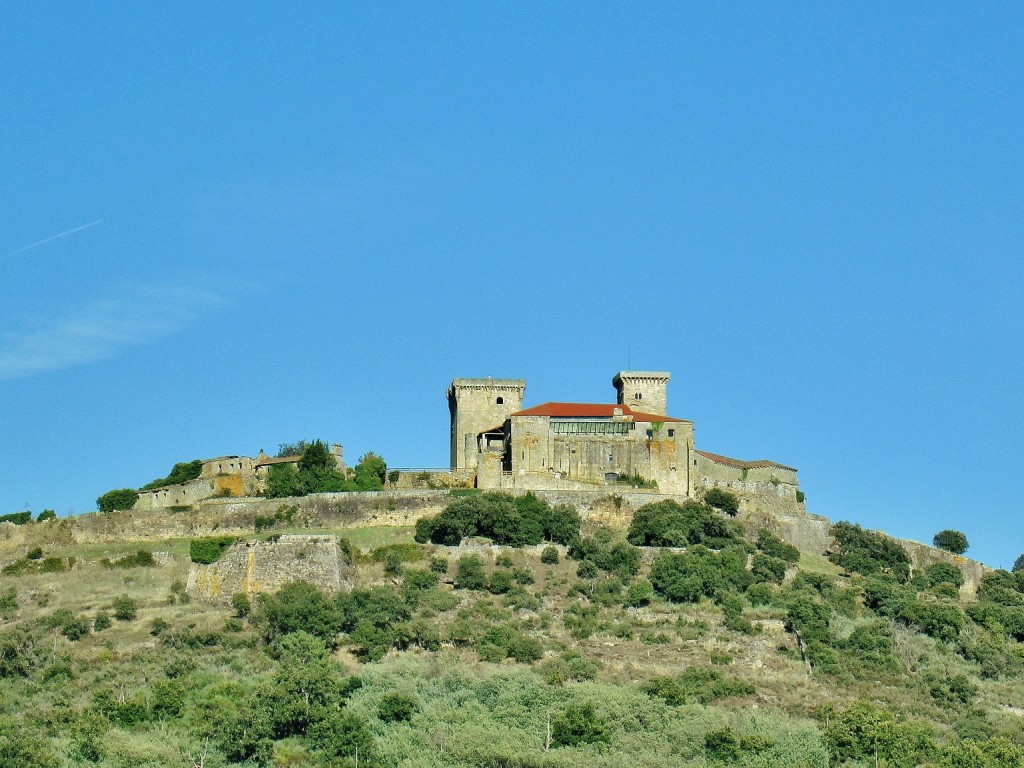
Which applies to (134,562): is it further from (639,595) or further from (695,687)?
(695,687)

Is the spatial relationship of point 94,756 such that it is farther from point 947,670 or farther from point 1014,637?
point 1014,637

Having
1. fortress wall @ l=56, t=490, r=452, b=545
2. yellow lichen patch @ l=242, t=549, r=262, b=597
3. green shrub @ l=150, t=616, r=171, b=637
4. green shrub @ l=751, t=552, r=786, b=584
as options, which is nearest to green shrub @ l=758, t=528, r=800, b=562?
green shrub @ l=751, t=552, r=786, b=584

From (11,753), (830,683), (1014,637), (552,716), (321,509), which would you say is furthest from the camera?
(321,509)

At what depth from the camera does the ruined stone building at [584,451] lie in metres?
75.6

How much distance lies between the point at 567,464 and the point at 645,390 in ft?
31.4

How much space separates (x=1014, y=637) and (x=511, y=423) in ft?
73.0

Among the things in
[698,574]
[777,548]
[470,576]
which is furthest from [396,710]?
[777,548]

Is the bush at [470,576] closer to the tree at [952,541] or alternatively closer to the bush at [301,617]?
the bush at [301,617]

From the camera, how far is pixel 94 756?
4922 centimetres

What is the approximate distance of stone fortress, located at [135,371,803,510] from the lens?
248 ft

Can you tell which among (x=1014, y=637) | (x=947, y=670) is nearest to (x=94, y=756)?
(x=947, y=670)

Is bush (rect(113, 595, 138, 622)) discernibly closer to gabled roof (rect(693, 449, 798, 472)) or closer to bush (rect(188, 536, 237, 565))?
bush (rect(188, 536, 237, 565))

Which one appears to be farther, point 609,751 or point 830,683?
point 830,683

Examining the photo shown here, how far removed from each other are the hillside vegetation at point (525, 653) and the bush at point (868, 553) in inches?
4.5
